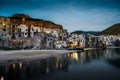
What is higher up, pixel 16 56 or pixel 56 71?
pixel 16 56

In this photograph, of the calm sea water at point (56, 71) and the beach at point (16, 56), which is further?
the beach at point (16, 56)

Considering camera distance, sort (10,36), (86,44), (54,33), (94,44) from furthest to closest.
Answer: (94,44) → (86,44) → (54,33) → (10,36)

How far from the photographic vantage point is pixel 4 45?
71.7m

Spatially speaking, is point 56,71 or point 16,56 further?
point 16,56

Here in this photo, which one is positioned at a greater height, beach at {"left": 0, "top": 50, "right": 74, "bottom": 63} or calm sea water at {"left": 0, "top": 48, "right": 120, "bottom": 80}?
beach at {"left": 0, "top": 50, "right": 74, "bottom": 63}

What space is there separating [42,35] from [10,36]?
69.3ft

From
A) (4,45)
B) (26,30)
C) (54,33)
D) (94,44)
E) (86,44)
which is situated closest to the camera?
(4,45)

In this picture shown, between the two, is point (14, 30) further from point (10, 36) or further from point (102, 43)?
point (102, 43)

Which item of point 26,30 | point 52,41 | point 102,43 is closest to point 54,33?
point 52,41

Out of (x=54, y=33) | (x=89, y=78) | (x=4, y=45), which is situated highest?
(x=54, y=33)

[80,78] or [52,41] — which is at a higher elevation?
[52,41]

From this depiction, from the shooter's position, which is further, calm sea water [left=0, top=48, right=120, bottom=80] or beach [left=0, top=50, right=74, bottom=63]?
beach [left=0, top=50, right=74, bottom=63]

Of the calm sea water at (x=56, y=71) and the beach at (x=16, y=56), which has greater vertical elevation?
the beach at (x=16, y=56)

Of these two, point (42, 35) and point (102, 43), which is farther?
point (102, 43)
